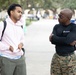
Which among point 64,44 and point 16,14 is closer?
point 16,14

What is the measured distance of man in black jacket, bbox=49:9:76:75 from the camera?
4.70 metres

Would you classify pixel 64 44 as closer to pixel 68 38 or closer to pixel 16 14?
pixel 68 38

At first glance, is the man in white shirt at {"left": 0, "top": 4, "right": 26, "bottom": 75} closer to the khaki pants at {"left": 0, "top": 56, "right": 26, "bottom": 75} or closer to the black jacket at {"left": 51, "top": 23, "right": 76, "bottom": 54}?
the khaki pants at {"left": 0, "top": 56, "right": 26, "bottom": 75}

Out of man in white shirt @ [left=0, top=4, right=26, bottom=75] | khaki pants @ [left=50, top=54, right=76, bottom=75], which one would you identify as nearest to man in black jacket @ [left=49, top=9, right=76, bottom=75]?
khaki pants @ [left=50, top=54, right=76, bottom=75]

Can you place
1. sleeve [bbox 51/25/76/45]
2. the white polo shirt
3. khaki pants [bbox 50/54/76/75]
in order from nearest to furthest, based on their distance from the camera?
the white polo shirt < sleeve [bbox 51/25/76/45] < khaki pants [bbox 50/54/76/75]

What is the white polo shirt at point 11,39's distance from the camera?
177 inches

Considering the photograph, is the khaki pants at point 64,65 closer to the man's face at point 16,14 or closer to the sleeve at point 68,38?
the sleeve at point 68,38

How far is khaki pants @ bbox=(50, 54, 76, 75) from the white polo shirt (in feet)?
1.90

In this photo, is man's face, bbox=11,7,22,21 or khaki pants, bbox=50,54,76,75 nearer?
man's face, bbox=11,7,22,21

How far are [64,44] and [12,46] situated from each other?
0.78 metres

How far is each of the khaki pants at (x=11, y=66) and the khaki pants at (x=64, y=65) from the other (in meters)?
0.52

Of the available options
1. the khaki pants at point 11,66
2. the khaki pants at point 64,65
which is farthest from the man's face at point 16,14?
the khaki pants at point 64,65

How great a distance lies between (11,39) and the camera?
4508 mm

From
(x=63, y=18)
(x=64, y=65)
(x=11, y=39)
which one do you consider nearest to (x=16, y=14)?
(x=11, y=39)
